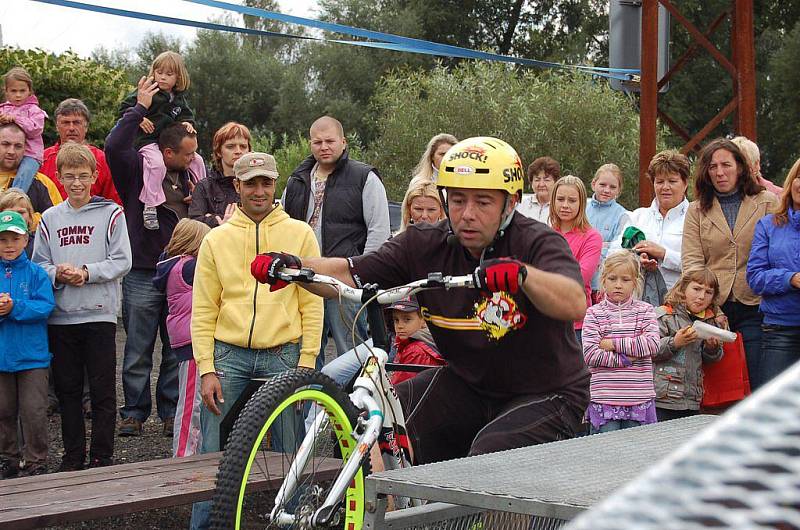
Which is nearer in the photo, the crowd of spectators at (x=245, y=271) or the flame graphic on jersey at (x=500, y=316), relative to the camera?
the flame graphic on jersey at (x=500, y=316)

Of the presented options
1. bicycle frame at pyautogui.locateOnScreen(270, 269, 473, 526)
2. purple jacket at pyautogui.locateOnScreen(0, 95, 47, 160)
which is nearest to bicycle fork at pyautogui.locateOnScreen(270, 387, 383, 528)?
bicycle frame at pyautogui.locateOnScreen(270, 269, 473, 526)

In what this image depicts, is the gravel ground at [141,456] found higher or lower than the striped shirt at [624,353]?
lower

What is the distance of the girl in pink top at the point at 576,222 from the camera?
7.29 metres

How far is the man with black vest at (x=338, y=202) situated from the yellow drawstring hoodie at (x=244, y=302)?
1762 millimetres

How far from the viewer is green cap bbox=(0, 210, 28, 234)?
634 centimetres

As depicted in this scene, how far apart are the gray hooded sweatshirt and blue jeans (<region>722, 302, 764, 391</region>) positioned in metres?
3.75

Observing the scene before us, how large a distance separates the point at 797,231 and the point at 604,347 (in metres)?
1.34

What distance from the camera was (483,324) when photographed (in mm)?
4223

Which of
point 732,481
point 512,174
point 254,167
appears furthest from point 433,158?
point 732,481

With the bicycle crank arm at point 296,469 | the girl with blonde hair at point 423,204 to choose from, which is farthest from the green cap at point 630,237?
the bicycle crank arm at point 296,469

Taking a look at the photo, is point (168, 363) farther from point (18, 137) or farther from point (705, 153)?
point (705, 153)

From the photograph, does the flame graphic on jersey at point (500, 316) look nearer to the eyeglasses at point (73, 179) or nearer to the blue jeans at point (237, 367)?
the blue jeans at point (237, 367)

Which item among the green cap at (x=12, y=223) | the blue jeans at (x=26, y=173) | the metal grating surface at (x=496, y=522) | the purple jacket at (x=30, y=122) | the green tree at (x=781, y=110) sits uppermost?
the green tree at (x=781, y=110)

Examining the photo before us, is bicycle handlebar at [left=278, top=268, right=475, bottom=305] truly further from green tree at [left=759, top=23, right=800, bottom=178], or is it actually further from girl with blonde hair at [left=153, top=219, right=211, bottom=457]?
green tree at [left=759, top=23, right=800, bottom=178]
